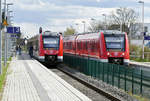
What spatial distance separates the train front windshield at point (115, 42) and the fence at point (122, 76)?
8.56 feet

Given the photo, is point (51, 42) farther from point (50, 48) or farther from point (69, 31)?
point (69, 31)

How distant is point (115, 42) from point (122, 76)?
9.92 metres

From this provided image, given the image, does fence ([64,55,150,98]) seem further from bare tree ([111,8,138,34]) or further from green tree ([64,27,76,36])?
green tree ([64,27,76,36])

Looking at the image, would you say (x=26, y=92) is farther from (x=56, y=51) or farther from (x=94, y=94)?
(x=56, y=51)

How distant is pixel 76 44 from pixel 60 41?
511cm

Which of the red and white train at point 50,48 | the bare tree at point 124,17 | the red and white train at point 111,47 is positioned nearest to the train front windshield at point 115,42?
the red and white train at point 111,47

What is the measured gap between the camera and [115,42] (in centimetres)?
2656

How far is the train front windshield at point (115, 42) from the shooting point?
86.4ft

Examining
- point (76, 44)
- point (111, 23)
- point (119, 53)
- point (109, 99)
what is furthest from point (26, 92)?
point (111, 23)

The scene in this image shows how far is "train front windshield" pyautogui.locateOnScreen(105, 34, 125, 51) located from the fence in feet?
8.56

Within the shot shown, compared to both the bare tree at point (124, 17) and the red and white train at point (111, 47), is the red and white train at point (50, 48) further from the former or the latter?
the bare tree at point (124, 17)

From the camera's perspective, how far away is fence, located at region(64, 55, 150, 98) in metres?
14.3

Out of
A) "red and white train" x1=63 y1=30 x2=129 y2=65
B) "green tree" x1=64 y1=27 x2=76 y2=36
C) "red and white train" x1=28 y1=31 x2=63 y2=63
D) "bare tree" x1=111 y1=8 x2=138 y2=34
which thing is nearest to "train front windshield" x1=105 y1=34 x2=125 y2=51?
"red and white train" x1=63 y1=30 x2=129 y2=65

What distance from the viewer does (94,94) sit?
1582 centimetres
